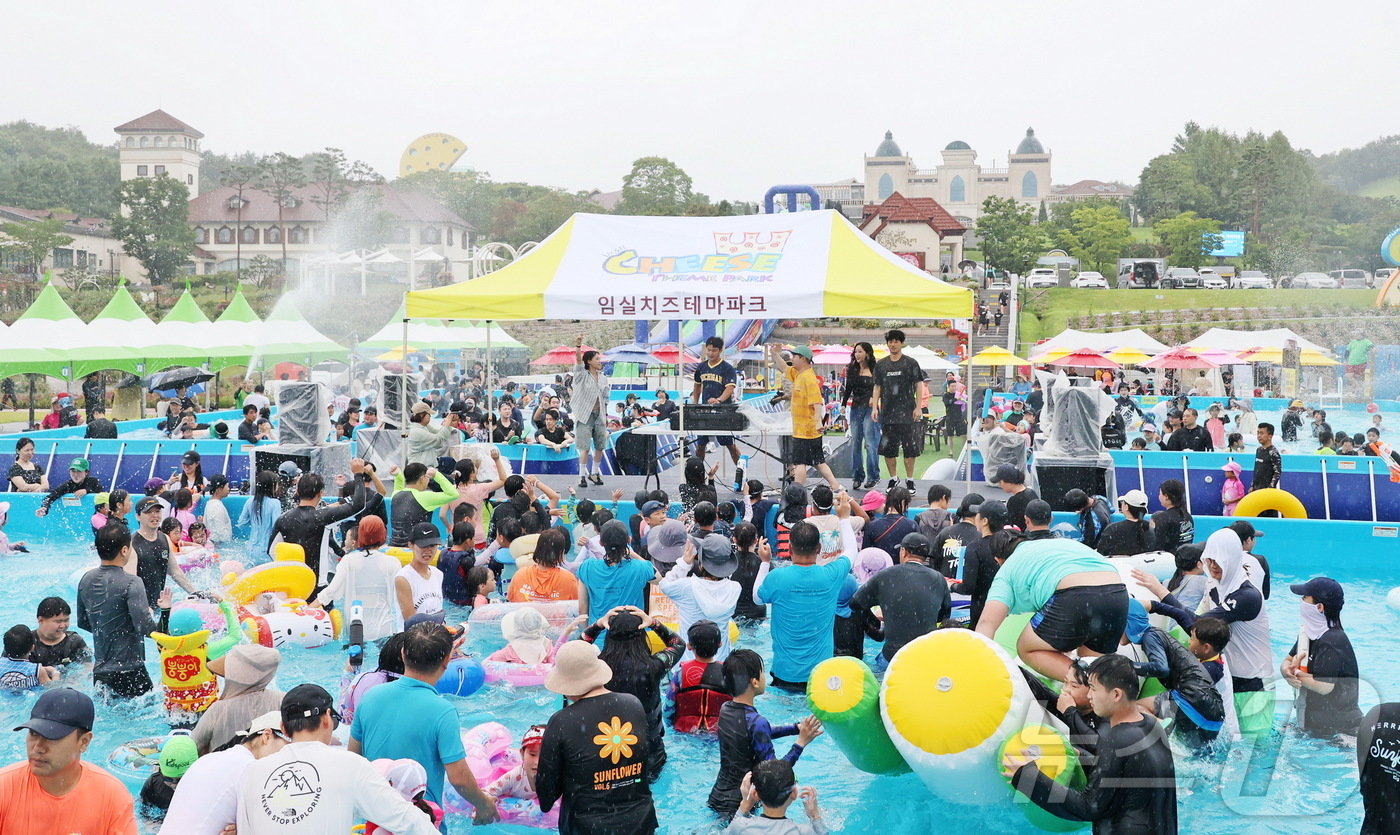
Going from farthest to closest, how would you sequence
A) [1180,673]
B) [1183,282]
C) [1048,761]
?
[1183,282], [1180,673], [1048,761]

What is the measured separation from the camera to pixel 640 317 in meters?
12.2

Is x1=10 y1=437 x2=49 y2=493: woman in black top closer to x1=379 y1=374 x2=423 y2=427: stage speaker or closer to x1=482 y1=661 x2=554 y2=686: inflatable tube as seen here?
x1=379 y1=374 x2=423 y2=427: stage speaker

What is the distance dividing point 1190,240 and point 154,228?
78410 mm

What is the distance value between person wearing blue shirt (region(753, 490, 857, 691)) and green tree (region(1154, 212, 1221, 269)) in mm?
89570

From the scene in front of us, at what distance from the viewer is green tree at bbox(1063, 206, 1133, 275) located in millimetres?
90000

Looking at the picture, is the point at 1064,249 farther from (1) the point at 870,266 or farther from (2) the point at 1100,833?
(2) the point at 1100,833

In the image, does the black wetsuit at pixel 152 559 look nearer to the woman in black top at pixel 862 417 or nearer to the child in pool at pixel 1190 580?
the woman in black top at pixel 862 417

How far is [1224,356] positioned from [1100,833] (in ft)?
89.6

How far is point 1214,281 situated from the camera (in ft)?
246

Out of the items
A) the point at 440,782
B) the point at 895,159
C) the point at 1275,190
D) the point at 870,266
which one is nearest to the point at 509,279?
the point at 870,266

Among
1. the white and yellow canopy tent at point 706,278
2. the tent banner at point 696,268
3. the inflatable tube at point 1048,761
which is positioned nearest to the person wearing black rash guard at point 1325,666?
the inflatable tube at point 1048,761

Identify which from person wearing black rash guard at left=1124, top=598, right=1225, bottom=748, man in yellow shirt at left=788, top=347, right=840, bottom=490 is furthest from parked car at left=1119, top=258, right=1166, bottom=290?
person wearing black rash guard at left=1124, top=598, right=1225, bottom=748

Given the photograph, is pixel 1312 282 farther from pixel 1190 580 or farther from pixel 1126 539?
pixel 1190 580

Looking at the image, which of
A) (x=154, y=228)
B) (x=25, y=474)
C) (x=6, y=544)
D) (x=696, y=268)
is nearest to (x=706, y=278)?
(x=696, y=268)
